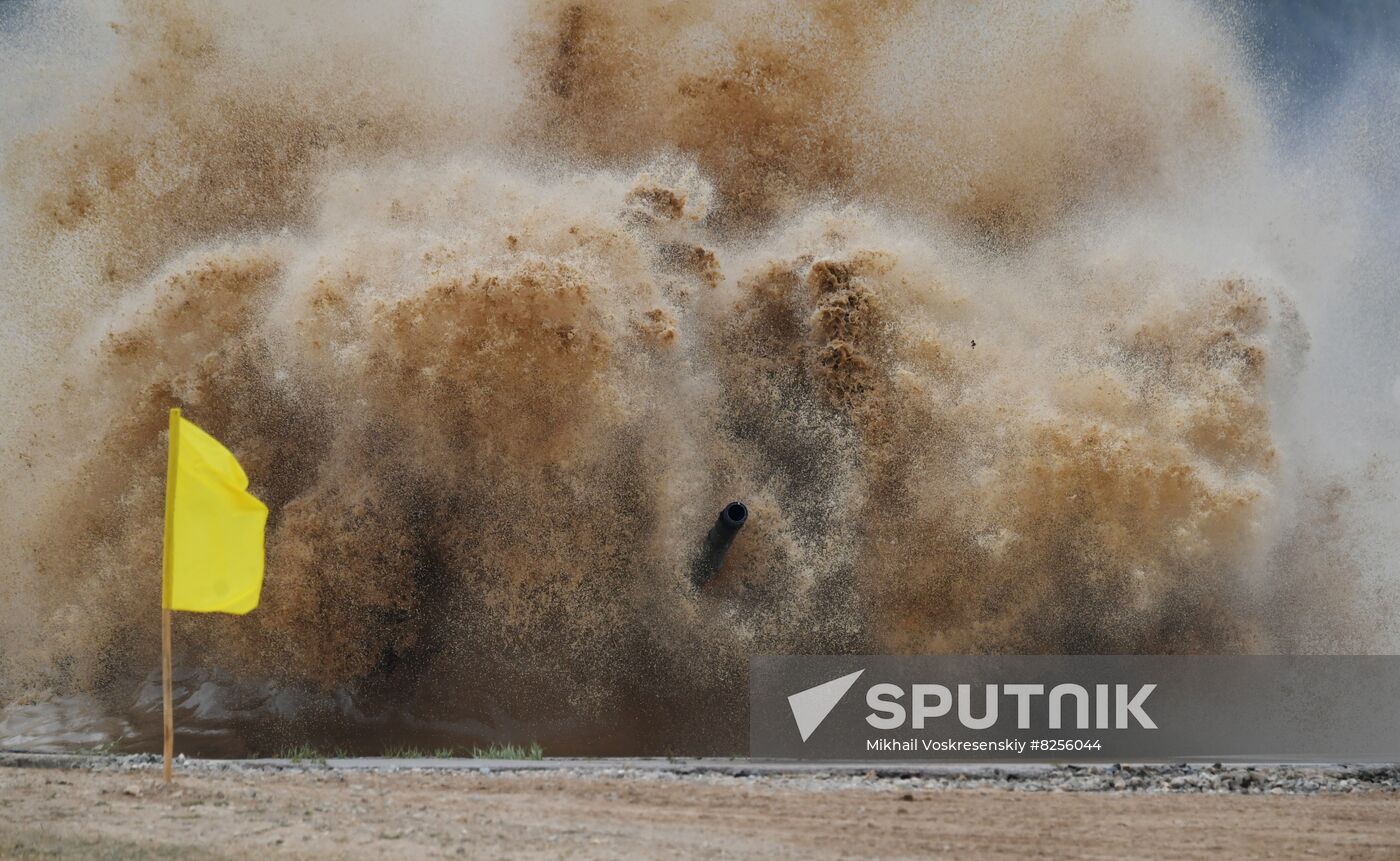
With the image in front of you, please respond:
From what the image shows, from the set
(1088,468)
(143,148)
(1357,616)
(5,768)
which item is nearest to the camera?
(5,768)

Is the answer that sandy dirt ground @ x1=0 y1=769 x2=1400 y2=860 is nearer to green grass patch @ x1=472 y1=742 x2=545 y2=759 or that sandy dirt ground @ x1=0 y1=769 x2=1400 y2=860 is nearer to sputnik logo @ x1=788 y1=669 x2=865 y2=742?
green grass patch @ x1=472 y1=742 x2=545 y2=759

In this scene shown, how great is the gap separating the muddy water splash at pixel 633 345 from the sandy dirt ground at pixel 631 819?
292 centimetres

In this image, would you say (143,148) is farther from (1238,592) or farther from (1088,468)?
(1238,592)

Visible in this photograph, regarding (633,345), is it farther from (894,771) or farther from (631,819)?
(631,819)

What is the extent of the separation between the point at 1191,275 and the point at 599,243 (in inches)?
263

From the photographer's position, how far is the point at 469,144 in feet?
42.2

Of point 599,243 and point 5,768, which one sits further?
point 599,243

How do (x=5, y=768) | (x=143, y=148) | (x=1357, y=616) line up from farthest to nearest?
(x=143, y=148), (x=1357, y=616), (x=5, y=768)

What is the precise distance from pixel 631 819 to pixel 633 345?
5.54 metres

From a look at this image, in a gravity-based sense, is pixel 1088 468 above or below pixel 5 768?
above

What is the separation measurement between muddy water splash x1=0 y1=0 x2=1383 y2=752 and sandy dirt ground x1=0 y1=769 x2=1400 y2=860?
2922 mm

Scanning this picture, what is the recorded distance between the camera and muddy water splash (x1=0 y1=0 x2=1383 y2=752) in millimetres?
11227

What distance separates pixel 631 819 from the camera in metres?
7.26

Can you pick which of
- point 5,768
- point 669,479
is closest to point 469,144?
point 669,479
